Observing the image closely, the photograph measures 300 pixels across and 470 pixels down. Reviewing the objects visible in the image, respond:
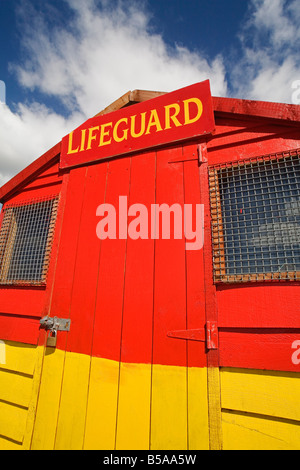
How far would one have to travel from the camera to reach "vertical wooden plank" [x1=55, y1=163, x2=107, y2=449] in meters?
2.25

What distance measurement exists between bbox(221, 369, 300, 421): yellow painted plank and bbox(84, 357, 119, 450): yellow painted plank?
1.02 m

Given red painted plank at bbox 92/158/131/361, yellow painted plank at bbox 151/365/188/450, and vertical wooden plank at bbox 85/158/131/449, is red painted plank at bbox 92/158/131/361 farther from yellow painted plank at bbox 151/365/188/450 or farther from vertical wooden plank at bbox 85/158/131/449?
yellow painted plank at bbox 151/365/188/450

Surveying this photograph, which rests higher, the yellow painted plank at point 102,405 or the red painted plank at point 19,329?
the red painted plank at point 19,329

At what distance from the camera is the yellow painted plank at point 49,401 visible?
2.30 m

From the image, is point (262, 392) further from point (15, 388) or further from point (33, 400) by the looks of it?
point (15, 388)

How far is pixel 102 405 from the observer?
2.20 meters

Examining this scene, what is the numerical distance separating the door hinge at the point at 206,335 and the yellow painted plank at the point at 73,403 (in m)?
1.04

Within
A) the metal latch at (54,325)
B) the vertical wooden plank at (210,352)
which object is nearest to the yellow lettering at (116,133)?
the vertical wooden plank at (210,352)

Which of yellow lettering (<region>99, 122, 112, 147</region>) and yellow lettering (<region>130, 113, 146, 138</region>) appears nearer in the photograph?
yellow lettering (<region>130, 113, 146, 138</region>)

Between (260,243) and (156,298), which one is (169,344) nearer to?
(156,298)

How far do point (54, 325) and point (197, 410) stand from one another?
1666 mm

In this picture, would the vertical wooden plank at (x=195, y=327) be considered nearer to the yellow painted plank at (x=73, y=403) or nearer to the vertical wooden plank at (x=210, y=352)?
the vertical wooden plank at (x=210, y=352)

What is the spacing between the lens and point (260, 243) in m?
2.09

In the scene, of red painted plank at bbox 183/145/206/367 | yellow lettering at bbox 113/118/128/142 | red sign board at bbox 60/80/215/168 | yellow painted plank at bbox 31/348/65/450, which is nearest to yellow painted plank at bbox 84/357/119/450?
yellow painted plank at bbox 31/348/65/450
